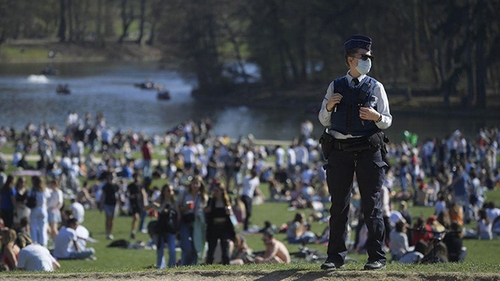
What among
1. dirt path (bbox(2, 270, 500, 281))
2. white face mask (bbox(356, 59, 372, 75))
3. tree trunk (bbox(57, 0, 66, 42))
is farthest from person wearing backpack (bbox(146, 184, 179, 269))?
tree trunk (bbox(57, 0, 66, 42))

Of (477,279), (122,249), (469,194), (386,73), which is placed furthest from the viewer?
(386,73)

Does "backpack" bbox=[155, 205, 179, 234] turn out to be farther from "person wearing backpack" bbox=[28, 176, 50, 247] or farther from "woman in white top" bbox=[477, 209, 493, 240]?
"woman in white top" bbox=[477, 209, 493, 240]

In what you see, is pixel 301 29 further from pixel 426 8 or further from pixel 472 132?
pixel 472 132

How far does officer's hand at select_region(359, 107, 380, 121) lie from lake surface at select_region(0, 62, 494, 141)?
45646 mm

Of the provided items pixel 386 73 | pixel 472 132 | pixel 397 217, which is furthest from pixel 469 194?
pixel 386 73

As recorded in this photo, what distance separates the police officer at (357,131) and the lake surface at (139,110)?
4536cm

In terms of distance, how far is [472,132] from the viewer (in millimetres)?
54531

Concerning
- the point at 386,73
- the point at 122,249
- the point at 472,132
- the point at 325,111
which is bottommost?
the point at 122,249

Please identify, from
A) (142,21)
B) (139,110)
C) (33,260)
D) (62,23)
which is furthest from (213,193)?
(142,21)

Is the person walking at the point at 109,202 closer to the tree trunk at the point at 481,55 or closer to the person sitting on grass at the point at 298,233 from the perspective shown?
the person sitting on grass at the point at 298,233

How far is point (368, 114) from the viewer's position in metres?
8.43

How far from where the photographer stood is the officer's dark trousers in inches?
341

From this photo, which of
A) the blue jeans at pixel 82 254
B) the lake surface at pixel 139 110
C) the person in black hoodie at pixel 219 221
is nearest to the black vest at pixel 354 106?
the person in black hoodie at pixel 219 221

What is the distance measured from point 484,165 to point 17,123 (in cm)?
3873
